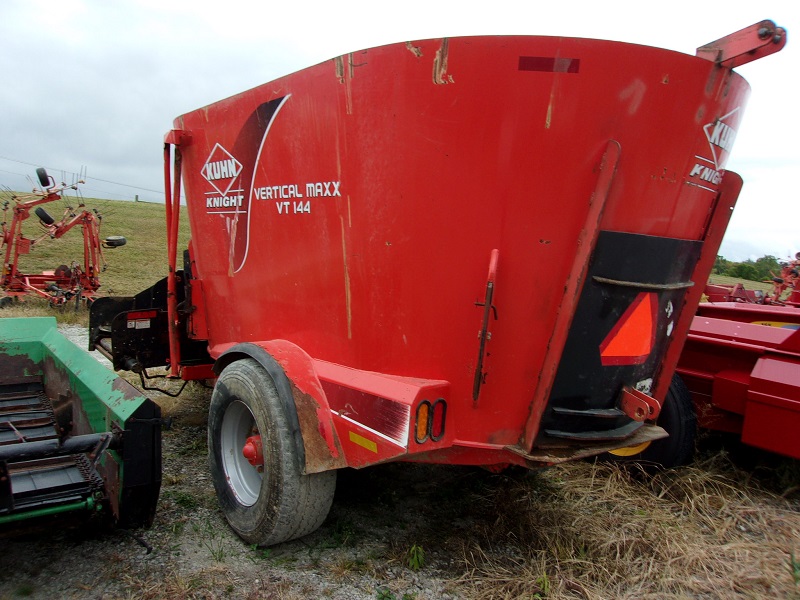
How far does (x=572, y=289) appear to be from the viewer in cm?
236

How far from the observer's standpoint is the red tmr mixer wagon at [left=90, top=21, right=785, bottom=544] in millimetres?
2301

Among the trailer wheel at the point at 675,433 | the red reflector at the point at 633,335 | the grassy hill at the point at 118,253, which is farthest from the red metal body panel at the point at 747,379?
the grassy hill at the point at 118,253

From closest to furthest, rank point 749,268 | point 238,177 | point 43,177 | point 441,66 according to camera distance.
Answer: point 441,66
point 238,177
point 43,177
point 749,268

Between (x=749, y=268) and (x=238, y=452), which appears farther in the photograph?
(x=749, y=268)

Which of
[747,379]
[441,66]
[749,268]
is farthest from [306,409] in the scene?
[749,268]

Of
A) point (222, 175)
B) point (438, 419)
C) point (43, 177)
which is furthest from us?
point (43, 177)

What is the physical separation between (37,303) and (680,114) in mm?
11633

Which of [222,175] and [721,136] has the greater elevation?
[721,136]

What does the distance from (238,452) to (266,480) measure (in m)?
0.58

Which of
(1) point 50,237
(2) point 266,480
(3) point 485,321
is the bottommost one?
(1) point 50,237

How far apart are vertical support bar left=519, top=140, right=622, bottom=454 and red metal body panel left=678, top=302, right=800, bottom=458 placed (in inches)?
76.4

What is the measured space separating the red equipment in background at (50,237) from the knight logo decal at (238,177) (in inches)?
287

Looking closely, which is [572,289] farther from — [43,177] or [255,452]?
[43,177]

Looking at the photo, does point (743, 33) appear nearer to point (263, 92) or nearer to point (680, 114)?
point (680, 114)
